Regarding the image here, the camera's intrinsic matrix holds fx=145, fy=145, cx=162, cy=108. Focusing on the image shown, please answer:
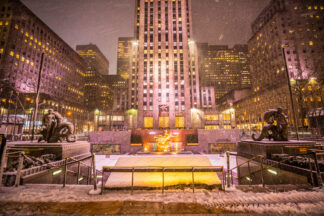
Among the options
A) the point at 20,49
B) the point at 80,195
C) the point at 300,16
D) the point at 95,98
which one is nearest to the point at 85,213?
the point at 80,195

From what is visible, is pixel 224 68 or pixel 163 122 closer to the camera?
pixel 163 122

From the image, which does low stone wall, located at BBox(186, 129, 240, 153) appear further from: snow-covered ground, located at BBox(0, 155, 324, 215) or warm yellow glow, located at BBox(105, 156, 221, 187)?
snow-covered ground, located at BBox(0, 155, 324, 215)

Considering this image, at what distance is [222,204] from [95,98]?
486ft

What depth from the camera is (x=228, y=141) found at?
1144 inches

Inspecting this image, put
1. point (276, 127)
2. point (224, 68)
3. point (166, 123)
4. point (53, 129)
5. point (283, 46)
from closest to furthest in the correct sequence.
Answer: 1. point (276, 127)
2. point (53, 129)
3. point (166, 123)
4. point (283, 46)
5. point (224, 68)

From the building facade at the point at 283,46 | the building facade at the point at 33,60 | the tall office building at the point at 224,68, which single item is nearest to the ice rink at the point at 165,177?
the building facade at the point at 33,60

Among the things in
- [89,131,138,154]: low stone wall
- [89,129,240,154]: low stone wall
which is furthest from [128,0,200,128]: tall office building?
[89,131,138,154]: low stone wall

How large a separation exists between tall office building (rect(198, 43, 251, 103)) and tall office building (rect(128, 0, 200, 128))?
100568 mm

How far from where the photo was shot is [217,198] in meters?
4.35

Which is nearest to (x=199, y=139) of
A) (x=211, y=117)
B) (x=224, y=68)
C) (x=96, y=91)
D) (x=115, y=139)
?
(x=115, y=139)

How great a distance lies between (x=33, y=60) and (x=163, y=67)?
70.1m

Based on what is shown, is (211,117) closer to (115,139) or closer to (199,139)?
(199,139)

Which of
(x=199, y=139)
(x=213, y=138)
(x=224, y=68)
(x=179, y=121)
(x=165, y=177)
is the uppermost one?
(x=224, y=68)

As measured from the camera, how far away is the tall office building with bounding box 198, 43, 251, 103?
15412cm
